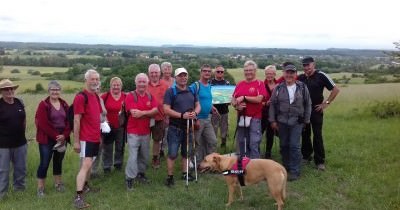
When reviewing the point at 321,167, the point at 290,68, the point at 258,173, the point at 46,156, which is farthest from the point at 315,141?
the point at 46,156

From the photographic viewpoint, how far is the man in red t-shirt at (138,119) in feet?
25.6

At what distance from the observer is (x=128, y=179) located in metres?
8.04

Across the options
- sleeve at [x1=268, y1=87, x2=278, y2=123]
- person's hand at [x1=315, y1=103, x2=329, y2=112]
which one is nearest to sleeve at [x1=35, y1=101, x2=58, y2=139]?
sleeve at [x1=268, y1=87, x2=278, y2=123]

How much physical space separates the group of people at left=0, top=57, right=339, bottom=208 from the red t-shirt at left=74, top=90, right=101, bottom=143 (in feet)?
0.06

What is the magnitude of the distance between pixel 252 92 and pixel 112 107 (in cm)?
297

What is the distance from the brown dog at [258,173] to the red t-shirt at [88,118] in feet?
6.72

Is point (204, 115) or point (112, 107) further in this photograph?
point (204, 115)

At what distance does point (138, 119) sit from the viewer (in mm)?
7852

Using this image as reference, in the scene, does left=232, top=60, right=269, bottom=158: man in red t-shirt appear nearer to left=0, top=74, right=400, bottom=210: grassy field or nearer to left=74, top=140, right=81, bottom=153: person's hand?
left=0, top=74, right=400, bottom=210: grassy field

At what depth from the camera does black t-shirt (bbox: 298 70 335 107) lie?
8750 mm

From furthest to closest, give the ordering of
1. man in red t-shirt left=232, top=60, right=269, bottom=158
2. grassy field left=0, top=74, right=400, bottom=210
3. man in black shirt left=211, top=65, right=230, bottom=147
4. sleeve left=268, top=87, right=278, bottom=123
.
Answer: man in black shirt left=211, top=65, right=230, bottom=147 < sleeve left=268, top=87, right=278, bottom=123 < man in red t-shirt left=232, top=60, right=269, bottom=158 < grassy field left=0, top=74, right=400, bottom=210

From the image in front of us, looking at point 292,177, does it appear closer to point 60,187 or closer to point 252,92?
point 252,92

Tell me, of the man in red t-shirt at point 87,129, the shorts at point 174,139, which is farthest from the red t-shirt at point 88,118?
the shorts at point 174,139

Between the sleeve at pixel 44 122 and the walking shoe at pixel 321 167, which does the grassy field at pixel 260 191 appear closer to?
the walking shoe at pixel 321 167
